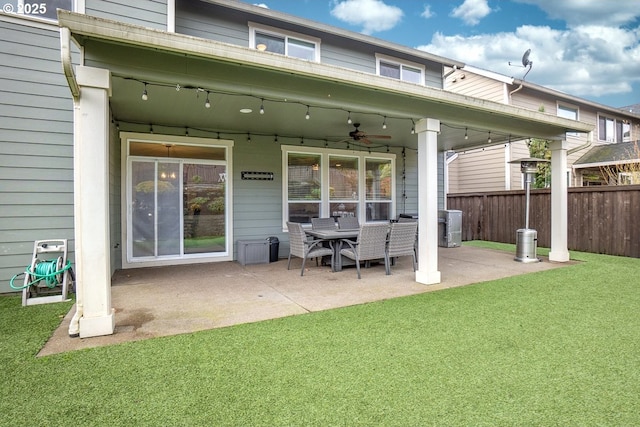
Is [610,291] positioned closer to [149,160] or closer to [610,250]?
[610,250]

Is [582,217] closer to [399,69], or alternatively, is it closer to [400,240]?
[400,240]

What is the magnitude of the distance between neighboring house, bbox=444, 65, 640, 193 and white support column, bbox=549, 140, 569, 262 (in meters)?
3.57

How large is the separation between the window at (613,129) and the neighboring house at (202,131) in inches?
345

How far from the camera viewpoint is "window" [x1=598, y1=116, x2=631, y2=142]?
45.1 ft

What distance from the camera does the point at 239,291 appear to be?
4.77m

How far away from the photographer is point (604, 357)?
2656 mm

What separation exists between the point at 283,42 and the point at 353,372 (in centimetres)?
724

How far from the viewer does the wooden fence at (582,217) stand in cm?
730

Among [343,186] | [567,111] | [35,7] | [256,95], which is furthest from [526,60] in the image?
[35,7]

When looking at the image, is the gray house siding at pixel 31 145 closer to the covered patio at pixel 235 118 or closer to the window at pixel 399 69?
→ the covered patio at pixel 235 118

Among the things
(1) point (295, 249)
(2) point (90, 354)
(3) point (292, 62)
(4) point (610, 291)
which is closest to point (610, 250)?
(4) point (610, 291)

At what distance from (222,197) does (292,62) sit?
4.07 meters

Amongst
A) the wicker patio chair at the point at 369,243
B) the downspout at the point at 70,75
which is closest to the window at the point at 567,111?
the wicker patio chair at the point at 369,243

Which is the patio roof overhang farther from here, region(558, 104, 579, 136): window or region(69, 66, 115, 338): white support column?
region(558, 104, 579, 136): window
